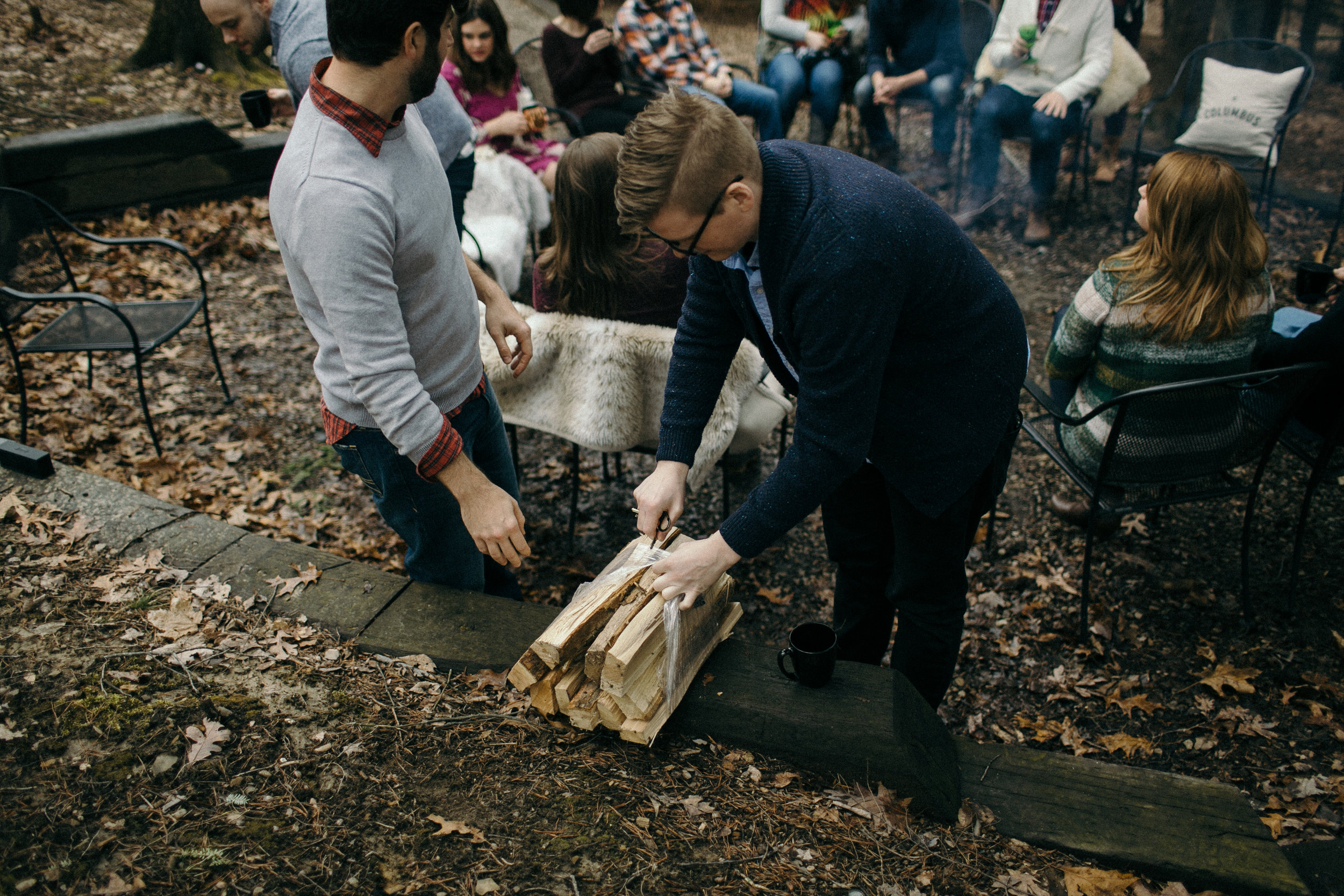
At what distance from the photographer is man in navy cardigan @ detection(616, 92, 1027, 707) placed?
177cm

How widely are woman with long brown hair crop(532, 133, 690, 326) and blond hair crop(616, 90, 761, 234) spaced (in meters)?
1.53

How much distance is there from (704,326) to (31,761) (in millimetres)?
2126

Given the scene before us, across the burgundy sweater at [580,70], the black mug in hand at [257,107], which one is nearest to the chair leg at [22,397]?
the black mug in hand at [257,107]

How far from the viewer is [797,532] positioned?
416 cm

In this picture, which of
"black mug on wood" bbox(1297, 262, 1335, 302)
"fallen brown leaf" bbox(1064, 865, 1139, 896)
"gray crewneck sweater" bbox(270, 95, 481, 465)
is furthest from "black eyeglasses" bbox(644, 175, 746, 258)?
"black mug on wood" bbox(1297, 262, 1335, 302)

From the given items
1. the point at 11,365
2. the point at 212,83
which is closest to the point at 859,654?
the point at 11,365

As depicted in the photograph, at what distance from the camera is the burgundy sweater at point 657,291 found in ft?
11.3

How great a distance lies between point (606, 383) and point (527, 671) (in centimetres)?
141

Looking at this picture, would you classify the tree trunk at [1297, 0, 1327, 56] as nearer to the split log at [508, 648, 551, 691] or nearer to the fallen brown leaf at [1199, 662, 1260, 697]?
the fallen brown leaf at [1199, 662, 1260, 697]

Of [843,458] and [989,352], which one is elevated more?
[989,352]

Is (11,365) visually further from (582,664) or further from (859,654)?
(859,654)

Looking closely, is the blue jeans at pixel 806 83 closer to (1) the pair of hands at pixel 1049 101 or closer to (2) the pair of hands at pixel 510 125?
(1) the pair of hands at pixel 1049 101

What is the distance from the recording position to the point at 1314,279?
3496mm

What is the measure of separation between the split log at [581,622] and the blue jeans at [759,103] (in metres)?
5.93
